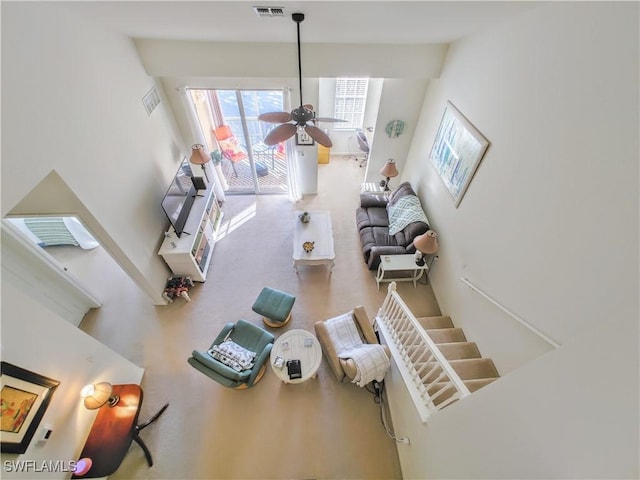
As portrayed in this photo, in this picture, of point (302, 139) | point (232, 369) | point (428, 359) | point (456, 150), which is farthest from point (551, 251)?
point (302, 139)

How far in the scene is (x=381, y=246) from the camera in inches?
185

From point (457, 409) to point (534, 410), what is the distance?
0.80m

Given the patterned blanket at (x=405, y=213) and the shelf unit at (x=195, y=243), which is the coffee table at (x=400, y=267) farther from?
the shelf unit at (x=195, y=243)

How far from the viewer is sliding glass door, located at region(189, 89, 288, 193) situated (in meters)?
4.80

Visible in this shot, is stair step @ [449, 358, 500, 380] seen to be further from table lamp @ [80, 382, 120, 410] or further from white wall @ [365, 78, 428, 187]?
white wall @ [365, 78, 428, 187]

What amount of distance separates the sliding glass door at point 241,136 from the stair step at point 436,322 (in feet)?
12.7

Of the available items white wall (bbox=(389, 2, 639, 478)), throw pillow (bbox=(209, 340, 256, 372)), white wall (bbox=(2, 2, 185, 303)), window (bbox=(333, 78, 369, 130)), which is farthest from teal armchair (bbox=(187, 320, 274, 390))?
window (bbox=(333, 78, 369, 130))

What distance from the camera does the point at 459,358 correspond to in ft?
10.4

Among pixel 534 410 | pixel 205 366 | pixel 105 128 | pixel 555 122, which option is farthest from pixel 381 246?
pixel 105 128

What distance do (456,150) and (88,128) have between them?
166 inches

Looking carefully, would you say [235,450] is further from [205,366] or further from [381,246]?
[381,246]

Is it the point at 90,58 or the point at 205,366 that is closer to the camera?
the point at 90,58

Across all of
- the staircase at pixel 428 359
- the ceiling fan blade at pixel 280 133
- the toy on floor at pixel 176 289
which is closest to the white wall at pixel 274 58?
the ceiling fan blade at pixel 280 133

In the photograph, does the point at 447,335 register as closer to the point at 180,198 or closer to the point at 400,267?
the point at 400,267
